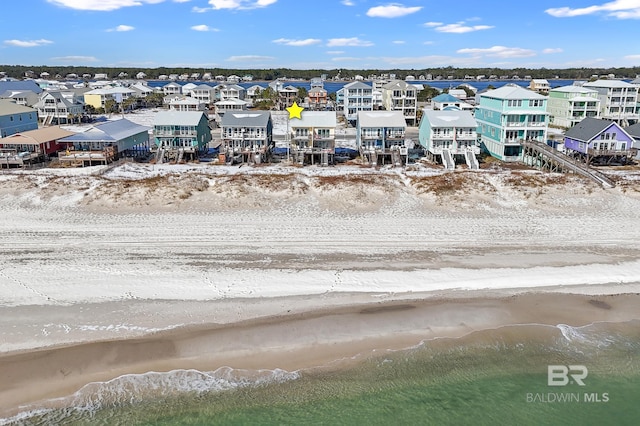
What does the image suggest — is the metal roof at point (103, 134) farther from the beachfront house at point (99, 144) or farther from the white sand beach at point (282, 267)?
the white sand beach at point (282, 267)

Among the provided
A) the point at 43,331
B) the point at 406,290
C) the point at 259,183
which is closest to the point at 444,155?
the point at 259,183

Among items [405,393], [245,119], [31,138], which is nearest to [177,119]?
[245,119]

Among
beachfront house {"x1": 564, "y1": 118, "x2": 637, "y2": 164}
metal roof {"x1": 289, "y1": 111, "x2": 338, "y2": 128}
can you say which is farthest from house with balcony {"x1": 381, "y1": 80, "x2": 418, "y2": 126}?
beachfront house {"x1": 564, "y1": 118, "x2": 637, "y2": 164}

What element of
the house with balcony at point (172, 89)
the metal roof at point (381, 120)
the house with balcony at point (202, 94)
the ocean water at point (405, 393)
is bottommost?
the ocean water at point (405, 393)

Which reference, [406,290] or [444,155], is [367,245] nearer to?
[406,290]

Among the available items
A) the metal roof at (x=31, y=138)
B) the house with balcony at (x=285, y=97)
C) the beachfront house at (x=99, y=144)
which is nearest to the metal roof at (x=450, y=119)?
the beachfront house at (x=99, y=144)

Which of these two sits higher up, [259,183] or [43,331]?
[259,183]
